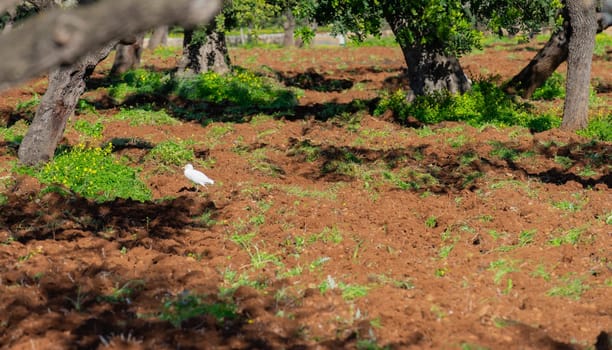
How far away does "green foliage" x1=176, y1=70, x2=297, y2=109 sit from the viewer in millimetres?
18375

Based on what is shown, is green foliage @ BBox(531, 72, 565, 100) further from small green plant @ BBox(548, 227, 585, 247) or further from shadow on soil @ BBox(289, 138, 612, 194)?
small green plant @ BBox(548, 227, 585, 247)

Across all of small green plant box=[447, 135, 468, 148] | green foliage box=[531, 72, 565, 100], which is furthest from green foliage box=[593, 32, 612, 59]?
small green plant box=[447, 135, 468, 148]

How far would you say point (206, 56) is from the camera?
20.2 metres

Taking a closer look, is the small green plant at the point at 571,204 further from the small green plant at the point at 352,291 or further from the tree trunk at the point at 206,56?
the tree trunk at the point at 206,56

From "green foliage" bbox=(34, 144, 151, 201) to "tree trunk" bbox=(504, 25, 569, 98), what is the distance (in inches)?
434

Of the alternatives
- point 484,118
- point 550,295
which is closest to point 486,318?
point 550,295

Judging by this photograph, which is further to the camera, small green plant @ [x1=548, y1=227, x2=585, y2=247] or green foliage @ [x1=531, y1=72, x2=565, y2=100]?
green foliage @ [x1=531, y1=72, x2=565, y2=100]

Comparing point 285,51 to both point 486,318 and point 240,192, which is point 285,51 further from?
point 486,318

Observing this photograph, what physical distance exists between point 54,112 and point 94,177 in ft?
6.97

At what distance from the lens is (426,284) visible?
22.7 ft

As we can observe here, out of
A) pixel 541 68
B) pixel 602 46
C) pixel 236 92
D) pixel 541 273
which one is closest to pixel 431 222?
pixel 541 273

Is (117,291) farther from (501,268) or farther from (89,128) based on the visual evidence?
(89,128)

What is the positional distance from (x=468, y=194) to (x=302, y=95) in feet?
32.4

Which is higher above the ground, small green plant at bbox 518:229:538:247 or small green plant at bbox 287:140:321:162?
small green plant at bbox 287:140:321:162
